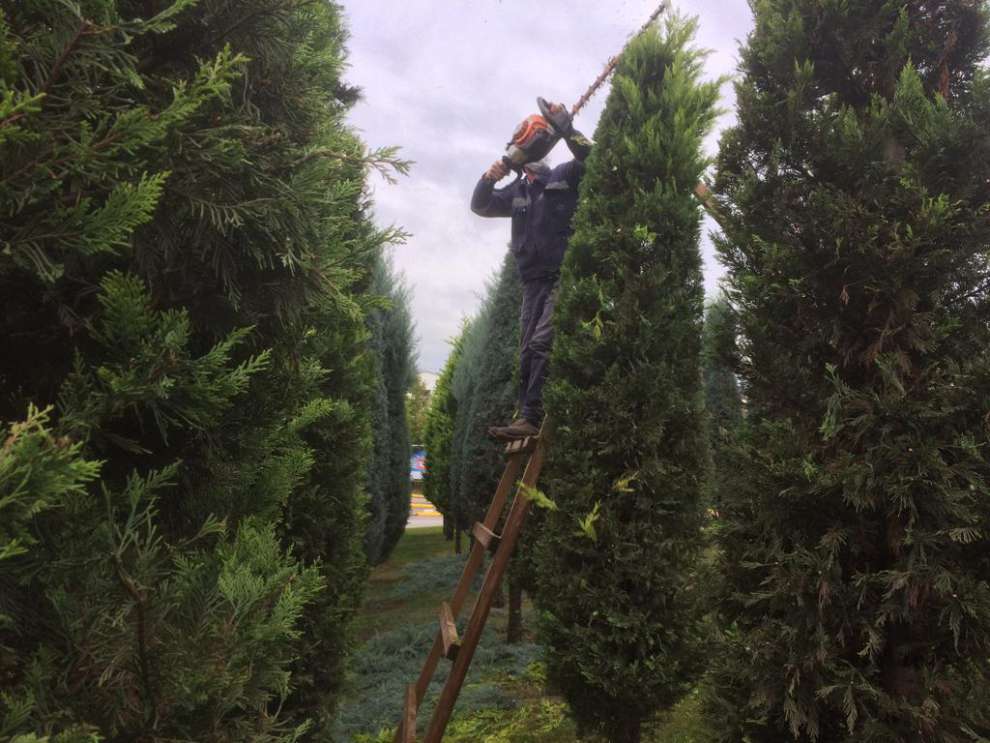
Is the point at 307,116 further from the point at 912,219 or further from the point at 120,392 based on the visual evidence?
the point at 912,219

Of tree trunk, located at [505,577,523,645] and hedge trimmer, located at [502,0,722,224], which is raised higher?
hedge trimmer, located at [502,0,722,224]

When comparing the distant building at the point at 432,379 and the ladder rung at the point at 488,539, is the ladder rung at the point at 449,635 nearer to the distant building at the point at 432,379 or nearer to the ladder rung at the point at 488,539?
the ladder rung at the point at 488,539

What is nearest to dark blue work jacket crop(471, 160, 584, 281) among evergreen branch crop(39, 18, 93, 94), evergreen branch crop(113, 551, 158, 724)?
evergreen branch crop(39, 18, 93, 94)

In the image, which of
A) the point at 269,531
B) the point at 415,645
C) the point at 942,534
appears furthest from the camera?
the point at 415,645

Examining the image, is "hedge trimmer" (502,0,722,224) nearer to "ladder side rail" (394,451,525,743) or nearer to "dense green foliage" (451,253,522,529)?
"ladder side rail" (394,451,525,743)

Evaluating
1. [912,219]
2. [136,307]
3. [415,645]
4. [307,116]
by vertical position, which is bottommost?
[415,645]

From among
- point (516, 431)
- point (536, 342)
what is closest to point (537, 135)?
point (536, 342)

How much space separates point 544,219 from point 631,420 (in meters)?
1.81

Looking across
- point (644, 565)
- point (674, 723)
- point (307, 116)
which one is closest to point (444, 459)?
point (674, 723)

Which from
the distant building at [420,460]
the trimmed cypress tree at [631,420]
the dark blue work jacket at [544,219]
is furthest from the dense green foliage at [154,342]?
the distant building at [420,460]

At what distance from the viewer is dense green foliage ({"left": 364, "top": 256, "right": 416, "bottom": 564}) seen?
9.37m

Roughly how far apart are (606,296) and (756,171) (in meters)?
1.10

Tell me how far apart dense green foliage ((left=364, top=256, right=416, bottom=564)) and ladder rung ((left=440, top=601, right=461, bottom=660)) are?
196 inches

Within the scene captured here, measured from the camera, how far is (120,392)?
1499mm
